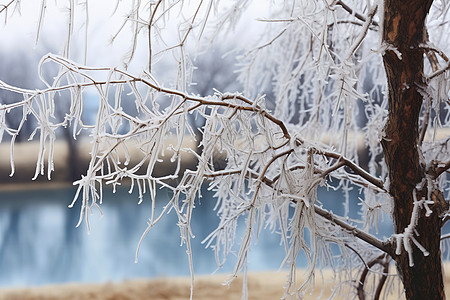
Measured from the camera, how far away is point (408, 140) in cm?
95

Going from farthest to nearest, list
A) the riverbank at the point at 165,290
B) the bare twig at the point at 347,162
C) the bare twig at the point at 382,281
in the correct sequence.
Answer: the riverbank at the point at 165,290 → the bare twig at the point at 382,281 → the bare twig at the point at 347,162

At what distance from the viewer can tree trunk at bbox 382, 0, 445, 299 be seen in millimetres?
896

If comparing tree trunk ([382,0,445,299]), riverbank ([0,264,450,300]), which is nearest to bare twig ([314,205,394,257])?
tree trunk ([382,0,445,299])

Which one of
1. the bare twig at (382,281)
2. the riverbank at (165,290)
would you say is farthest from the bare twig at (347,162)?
the riverbank at (165,290)

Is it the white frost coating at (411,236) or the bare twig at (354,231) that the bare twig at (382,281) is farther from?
the white frost coating at (411,236)

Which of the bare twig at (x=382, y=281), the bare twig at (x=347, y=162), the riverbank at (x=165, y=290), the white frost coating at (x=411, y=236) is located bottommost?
the riverbank at (x=165, y=290)

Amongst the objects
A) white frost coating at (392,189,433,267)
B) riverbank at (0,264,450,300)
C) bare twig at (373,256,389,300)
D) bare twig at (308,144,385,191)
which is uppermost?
bare twig at (308,144,385,191)

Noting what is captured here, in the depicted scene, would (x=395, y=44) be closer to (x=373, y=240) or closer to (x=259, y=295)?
(x=373, y=240)

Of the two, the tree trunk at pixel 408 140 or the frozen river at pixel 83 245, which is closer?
the tree trunk at pixel 408 140

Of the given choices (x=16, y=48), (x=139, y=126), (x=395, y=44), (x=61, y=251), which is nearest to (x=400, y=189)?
(x=395, y=44)

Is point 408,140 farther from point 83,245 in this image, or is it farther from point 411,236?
point 83,245

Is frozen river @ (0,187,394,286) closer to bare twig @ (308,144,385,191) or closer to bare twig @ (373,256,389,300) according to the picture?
bare twig @ (373,256,389,300)

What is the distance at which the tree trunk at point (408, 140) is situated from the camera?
90 cm

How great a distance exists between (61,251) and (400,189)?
1746 mm
